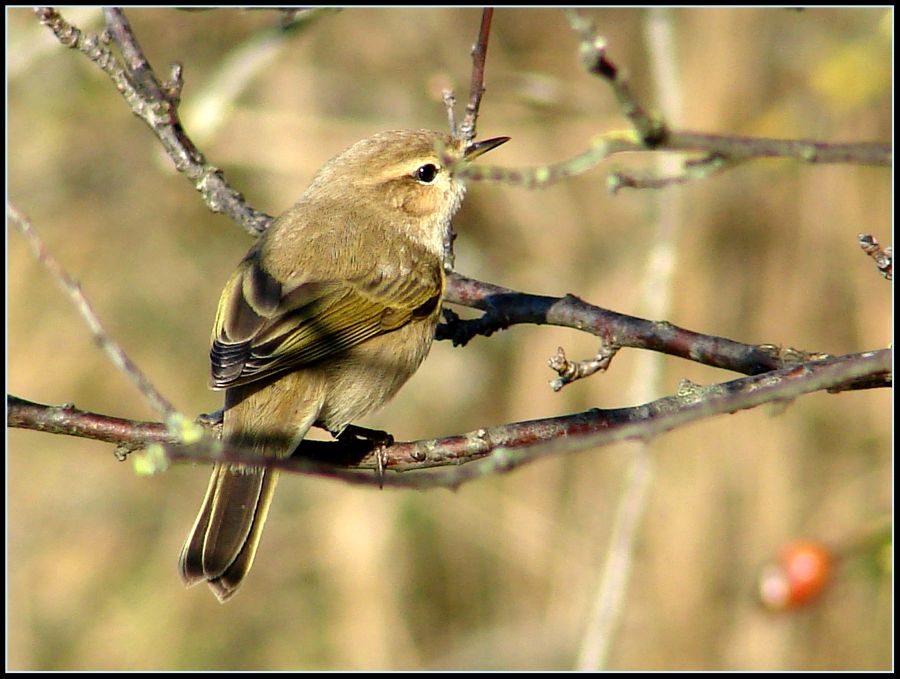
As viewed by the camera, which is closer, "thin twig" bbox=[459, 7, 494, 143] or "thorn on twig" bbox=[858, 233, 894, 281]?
"thorn on twig" bbox=[858, 233, 894, 281]

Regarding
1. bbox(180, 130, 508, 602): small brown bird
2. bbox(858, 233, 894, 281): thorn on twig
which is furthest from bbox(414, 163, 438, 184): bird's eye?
bbox(858, 233, 894, 281): thorn on twig

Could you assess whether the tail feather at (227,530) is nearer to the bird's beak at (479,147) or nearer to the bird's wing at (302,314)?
the bird's wing at (302,314)

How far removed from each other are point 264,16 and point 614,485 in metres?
4.23

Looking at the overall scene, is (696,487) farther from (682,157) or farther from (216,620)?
(216,620)

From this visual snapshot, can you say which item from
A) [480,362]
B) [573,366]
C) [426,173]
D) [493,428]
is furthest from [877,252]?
[480,362]

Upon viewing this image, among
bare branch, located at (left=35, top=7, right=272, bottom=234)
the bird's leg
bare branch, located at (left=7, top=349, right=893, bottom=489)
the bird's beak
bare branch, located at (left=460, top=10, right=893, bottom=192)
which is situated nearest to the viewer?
bare branch, located at (left=460, top=10, right=893, bottom=192)

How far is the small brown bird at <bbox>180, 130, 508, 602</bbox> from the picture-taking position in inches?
144

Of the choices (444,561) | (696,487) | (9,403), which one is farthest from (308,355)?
(444,561)

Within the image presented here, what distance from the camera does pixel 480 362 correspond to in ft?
25.9

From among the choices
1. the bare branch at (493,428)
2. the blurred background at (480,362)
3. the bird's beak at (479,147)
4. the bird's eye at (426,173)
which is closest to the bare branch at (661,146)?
the bare branch at (493,428)

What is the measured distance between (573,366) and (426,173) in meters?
1.82

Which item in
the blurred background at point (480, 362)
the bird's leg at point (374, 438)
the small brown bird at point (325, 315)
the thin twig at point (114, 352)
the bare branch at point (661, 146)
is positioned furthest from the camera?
the blurred background at point (480, 362)

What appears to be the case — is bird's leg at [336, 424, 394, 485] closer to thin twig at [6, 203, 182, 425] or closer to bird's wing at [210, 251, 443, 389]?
bird's wing at [210, 251, 443, 389]

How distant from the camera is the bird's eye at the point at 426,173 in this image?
16.0 feet
